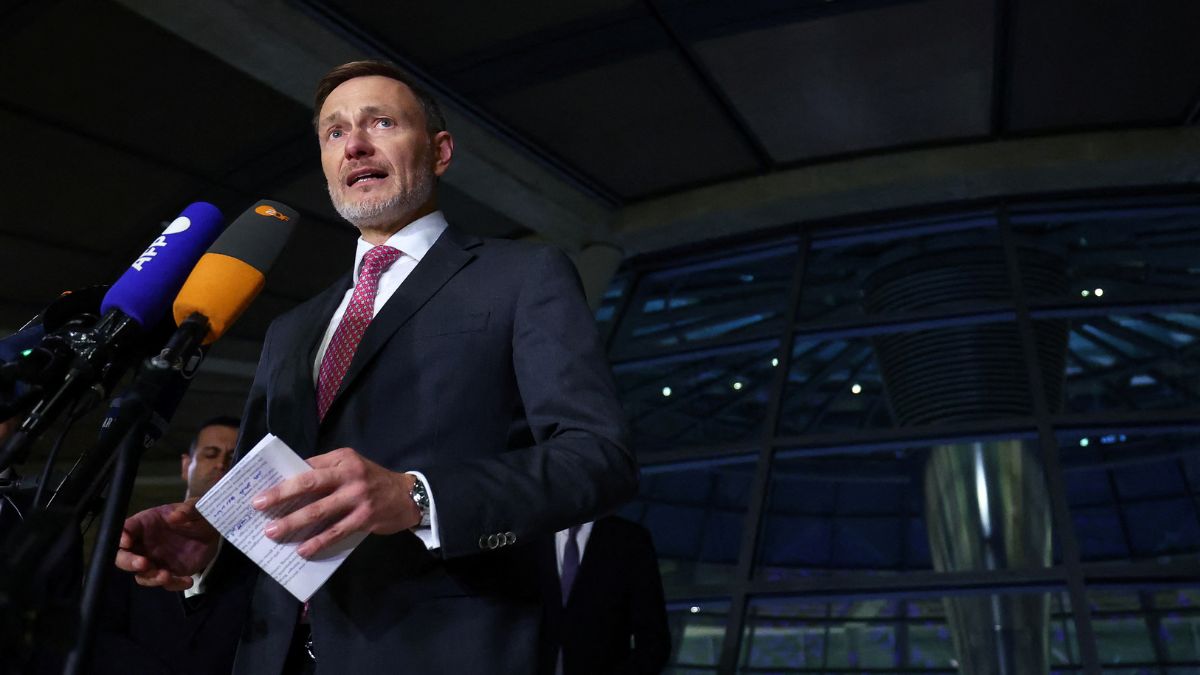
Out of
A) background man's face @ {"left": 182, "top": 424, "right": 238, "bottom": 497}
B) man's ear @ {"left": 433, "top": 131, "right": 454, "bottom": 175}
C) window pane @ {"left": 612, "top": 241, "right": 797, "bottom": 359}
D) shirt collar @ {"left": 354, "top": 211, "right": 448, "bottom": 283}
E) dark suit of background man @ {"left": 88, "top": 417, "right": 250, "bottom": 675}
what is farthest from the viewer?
window pane @ {"left": 612, "top": 241, "right": 797, "bottom": 359}

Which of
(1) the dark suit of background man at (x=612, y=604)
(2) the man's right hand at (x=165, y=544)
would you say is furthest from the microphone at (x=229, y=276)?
(1) the dark suit of background man at (x=612, y=604)

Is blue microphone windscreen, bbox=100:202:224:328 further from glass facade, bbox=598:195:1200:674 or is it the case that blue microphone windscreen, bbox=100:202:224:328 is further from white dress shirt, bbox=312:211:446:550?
glass facade, bbox=598:195:1200:674

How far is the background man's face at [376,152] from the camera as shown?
1.80 m

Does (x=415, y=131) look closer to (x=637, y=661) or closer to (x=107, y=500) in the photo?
(x=107, y=500)

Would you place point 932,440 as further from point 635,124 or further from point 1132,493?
point 635,124

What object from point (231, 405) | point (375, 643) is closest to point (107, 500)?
point (375, 643)

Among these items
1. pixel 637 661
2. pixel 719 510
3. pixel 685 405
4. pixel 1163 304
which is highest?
pixel 1163 304

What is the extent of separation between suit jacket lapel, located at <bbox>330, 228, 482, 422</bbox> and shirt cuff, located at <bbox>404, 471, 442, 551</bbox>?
31 centimetres

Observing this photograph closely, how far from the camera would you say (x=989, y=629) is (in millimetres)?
6133

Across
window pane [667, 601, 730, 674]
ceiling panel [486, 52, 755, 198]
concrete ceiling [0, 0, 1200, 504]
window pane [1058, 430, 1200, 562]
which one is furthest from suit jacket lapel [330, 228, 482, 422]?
window pane [1058, 430, 1200, 562]

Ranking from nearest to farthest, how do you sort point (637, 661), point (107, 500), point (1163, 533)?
point (107, 500) → point (637, 661) → point (1163, 533)

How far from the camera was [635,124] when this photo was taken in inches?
284

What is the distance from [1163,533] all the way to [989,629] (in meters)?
1.09

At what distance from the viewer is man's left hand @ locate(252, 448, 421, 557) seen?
114 cm
